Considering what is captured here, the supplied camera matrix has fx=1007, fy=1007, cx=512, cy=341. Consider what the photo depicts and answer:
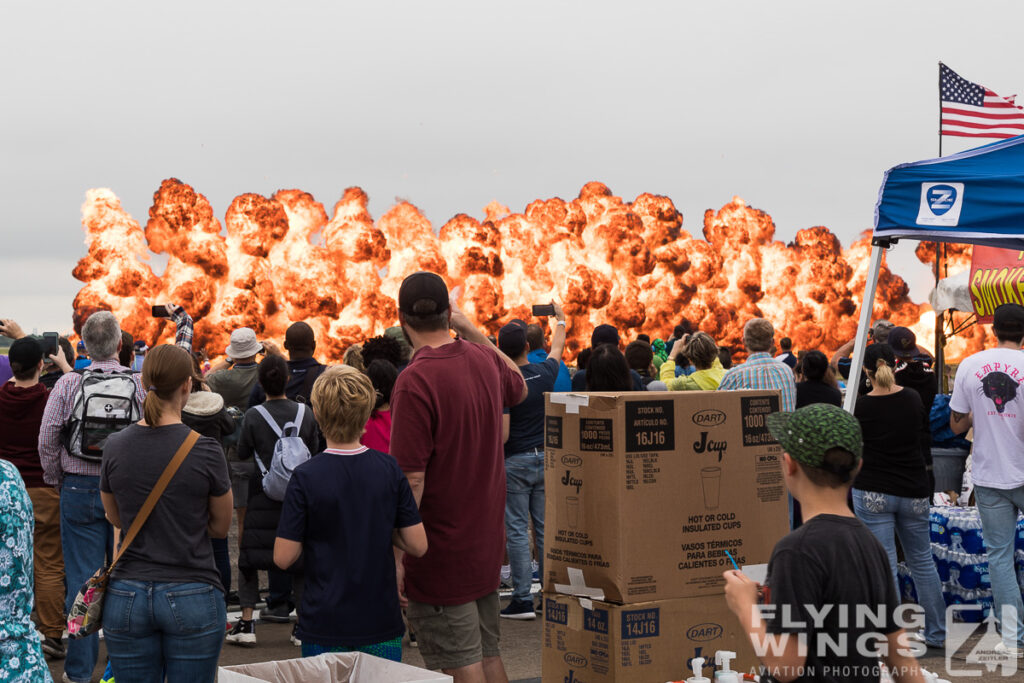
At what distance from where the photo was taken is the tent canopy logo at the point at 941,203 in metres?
5.70

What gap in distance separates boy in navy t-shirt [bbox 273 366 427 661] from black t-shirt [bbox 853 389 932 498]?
4.03 m

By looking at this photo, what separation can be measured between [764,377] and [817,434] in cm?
473

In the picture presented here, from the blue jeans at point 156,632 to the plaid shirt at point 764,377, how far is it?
463cm

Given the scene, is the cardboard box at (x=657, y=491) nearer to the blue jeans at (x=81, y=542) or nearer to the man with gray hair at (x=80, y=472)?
the man with gray hair at (x=80, y=472)

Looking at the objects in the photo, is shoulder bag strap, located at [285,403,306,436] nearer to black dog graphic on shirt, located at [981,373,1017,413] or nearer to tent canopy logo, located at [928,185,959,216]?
tent canopy logo, located at [928,185,959,216]

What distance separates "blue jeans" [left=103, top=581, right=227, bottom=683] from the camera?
388cm

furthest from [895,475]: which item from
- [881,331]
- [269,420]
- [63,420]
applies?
[63,420]

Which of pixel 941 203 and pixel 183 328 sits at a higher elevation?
pixel 941 203

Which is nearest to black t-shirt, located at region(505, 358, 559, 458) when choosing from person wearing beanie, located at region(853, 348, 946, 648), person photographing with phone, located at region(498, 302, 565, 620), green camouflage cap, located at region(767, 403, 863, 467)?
person photographing with phone, located at region(498, 302, 565, 620)

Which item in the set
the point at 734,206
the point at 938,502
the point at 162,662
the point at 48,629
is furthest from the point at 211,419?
the point at 734,206

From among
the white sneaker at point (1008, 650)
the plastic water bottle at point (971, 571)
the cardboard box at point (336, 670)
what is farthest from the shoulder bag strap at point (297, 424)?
the plastic water bottle at point (971, 571)

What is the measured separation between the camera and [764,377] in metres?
7.42

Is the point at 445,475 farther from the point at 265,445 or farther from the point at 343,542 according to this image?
the point at 265,445

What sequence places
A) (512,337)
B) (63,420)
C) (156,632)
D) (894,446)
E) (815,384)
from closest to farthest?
1. (156,632)
2. (63,420)
3. (894,446)
4. (512,337)
5. (815,384)
